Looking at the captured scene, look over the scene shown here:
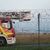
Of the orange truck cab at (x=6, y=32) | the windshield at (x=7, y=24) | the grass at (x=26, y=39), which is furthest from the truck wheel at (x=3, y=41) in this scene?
the windshield at (x=7, y=24)

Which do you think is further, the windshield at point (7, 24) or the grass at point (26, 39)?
the windshield at point (7, 24)

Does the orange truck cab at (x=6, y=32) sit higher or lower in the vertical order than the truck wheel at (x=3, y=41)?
higher

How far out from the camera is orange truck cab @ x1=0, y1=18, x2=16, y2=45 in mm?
21812

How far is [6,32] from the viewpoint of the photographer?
21922mm

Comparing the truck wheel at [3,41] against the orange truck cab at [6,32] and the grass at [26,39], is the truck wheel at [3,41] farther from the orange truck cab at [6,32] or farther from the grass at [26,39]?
the grass at [26,39]

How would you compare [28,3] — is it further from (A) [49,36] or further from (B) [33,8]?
(A) [49,36]

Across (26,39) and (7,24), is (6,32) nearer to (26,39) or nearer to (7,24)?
(7,24)

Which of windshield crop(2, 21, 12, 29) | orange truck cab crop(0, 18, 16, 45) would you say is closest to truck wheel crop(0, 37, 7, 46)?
orange truck cab crop(0, 18, 16, 45)

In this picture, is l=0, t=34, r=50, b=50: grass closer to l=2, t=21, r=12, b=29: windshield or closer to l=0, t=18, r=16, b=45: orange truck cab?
l=0, t=18, r=16, b=45: orange truck cab

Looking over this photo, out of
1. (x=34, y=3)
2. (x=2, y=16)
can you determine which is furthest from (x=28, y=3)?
(x=2, y=16)

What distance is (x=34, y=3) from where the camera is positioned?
69.5ft

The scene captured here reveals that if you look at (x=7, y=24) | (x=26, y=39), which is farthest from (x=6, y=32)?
(x=26, y=39)

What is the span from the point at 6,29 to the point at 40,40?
1.85 metres

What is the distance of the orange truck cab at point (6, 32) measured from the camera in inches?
859
